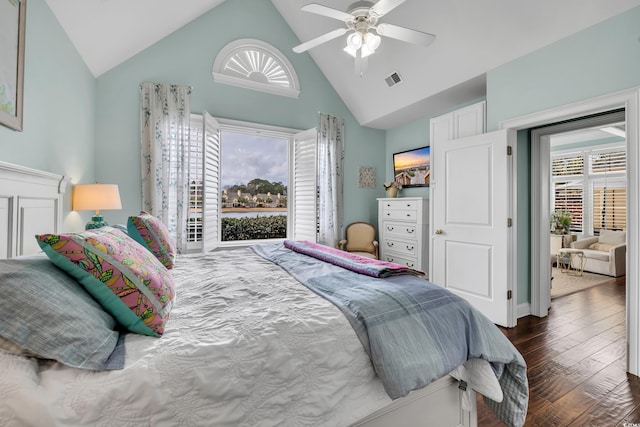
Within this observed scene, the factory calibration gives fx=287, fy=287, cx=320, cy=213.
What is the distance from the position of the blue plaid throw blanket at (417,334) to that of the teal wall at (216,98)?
292cm

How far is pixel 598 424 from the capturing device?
1.57 metres

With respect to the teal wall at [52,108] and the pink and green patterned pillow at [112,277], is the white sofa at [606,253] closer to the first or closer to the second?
the pink and green patterned pillow at [112,277]

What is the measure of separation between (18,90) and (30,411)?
1873mm

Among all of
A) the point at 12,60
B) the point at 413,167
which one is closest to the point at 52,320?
the point at 12,60

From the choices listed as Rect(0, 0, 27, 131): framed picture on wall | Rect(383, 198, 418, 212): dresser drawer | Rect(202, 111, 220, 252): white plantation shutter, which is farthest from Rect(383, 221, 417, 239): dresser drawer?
Rect(0, 0, 27, 131): framed picture on wall

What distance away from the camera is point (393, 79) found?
3.67 m

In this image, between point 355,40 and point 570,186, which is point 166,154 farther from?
point 570,186

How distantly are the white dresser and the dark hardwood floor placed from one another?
130 cm

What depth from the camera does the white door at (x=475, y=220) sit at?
278 cm

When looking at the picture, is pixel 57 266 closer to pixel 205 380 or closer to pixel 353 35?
pixel 205 380

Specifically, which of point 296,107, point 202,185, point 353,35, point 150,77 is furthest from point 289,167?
point 353,35

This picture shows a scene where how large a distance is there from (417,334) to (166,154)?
3209 millimetres

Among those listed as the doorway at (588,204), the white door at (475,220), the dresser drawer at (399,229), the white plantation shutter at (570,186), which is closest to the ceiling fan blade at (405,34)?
the white door at (475,220)

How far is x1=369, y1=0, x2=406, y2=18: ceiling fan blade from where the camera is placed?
1.96 meters
